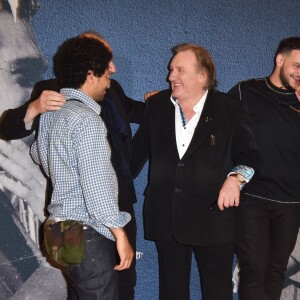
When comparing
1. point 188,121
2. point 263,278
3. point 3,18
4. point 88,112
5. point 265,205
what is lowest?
point 263,278

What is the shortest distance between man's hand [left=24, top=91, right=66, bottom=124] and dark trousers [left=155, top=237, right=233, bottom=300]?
A: 0.91m

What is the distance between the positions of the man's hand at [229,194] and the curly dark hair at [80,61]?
2.64ft

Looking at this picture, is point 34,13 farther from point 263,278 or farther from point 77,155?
point 263,278

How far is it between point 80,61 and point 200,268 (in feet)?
4.04

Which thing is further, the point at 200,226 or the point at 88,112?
the point at 200,226

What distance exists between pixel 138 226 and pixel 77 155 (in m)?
1.17

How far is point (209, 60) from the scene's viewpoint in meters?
2.57

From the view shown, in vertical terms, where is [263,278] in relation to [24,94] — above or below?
below

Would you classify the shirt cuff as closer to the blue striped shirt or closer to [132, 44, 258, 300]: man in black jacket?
[132, 44, 258, 300]: man in black jacket

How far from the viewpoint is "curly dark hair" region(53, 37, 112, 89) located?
1971 millimetres

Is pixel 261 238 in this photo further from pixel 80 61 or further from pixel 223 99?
pixel 80 61

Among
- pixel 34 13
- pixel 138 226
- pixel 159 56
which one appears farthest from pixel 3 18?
pixel 138 226

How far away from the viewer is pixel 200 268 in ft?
8.41

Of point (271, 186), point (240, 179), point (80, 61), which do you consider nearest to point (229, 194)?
point (240, 179)
